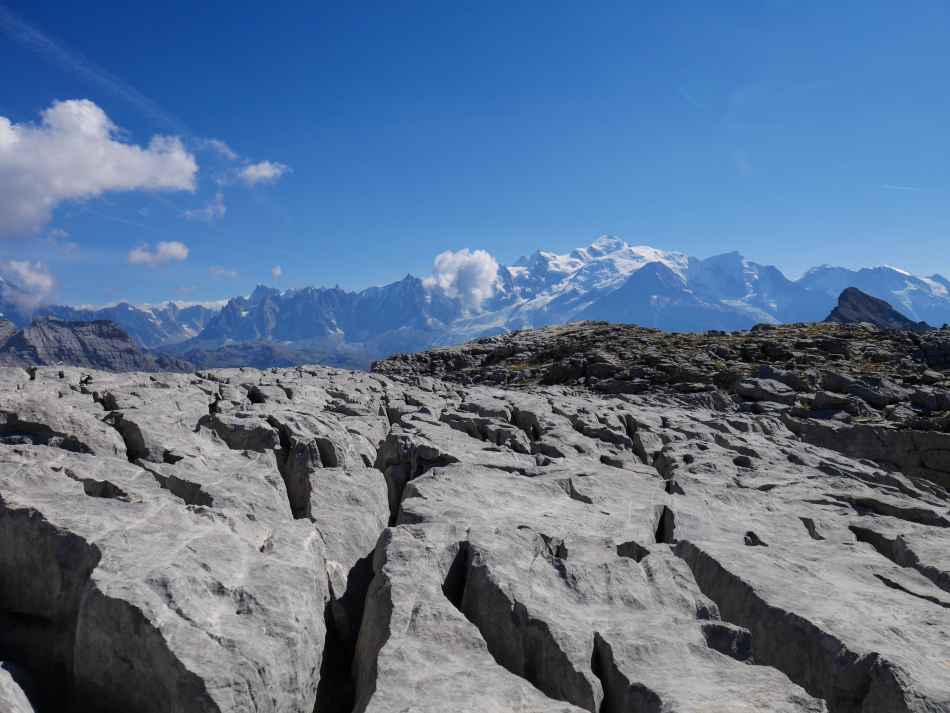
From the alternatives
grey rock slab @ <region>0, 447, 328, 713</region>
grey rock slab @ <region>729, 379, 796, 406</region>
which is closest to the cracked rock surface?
grey rock slab @ <region>0, 447, 328, 713</region>

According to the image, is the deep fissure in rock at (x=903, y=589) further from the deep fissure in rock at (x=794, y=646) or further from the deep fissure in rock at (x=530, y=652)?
the deep fissure in rock at (x=530, y=652)

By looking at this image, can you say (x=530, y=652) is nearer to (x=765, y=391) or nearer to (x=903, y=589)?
(x=903, y=589)

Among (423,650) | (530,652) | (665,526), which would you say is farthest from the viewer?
(665,526)

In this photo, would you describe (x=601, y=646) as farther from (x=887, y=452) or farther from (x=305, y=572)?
(x=887, y=452)

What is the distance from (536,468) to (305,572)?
14.0 metres

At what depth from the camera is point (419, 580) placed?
12.2 meters

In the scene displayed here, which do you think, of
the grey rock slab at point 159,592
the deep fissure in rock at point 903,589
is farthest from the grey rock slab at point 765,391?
the grey rock slab at point 159,592

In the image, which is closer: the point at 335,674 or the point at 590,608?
the point at 335,674

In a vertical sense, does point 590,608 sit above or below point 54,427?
below

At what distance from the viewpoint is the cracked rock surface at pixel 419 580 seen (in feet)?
30.8

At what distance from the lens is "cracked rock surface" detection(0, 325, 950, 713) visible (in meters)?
9.40

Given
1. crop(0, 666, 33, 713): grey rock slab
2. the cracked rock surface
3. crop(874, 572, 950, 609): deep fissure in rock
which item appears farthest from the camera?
crop(874, 572, 950, 609): deep fissure in rock

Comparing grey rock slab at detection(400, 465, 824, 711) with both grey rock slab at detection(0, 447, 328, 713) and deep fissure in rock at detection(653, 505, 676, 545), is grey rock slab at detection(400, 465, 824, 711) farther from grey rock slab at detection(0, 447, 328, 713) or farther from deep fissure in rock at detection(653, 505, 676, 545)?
grey rock slab at detection(0, 447, 328, 713)

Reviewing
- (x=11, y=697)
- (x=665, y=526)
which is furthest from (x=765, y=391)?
(x=11, y=697)
